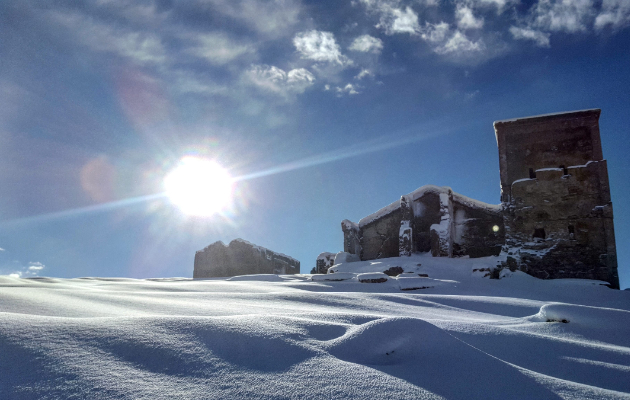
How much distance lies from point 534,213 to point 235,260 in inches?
569

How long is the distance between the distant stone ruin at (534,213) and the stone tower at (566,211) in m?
0.03

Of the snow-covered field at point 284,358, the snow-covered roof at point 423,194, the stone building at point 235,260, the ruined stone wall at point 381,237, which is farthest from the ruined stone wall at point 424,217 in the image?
the snow-covered field at point 284,358

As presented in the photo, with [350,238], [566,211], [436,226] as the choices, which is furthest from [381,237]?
[566,211]

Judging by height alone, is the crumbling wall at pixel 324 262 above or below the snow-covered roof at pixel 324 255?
below

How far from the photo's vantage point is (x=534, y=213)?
1231 cm

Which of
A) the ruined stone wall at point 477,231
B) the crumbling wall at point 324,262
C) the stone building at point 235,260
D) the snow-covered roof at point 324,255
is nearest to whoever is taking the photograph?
the ruined stone wall at point 477,231

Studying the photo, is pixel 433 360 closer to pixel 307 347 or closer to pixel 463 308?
pixel 307 347

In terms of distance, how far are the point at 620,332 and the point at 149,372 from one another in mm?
4133

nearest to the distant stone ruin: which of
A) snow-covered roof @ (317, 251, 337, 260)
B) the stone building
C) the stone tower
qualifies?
the stone tower

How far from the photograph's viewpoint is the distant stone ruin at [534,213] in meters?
11.6

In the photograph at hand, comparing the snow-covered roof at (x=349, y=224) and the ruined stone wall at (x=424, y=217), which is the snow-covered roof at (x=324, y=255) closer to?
the snow-covered roof at (x=349, y=224)

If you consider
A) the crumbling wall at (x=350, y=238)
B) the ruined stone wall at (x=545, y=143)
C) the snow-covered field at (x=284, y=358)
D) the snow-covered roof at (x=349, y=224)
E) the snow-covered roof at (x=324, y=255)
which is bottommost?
the snow-covered field at (x=284, y=358)

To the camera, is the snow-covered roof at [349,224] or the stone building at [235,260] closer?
the snow-covered roof at [349,224]

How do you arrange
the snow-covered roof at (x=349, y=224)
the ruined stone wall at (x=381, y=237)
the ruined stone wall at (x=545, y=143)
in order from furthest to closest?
the snow-covered roof at (x=349, y=224) < the ruined stone wall at (x=381, y=237) < the ruined stone wall at (x=545, y=143)
